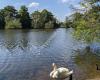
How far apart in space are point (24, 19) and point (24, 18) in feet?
2.44

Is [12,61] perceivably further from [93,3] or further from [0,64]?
[93,3]

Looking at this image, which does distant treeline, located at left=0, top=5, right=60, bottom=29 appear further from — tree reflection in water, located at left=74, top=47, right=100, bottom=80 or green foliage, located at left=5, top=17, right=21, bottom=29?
tree reflection in water, located at left=74, top=47, right=100, bottom=80

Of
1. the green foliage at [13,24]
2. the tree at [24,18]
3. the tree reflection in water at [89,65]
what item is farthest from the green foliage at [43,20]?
the tree reflection in water at [89,65]

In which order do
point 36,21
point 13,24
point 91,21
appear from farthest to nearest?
1. point 36,21
2. point 13,24
3. point 91,21

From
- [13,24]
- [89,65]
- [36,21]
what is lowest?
[89,65]

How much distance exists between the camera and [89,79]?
23.9 metres

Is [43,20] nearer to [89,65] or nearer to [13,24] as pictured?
[13,24]

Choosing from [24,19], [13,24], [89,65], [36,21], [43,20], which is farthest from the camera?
[43,20]

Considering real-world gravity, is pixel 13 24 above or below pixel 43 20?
below

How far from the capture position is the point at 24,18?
534ft

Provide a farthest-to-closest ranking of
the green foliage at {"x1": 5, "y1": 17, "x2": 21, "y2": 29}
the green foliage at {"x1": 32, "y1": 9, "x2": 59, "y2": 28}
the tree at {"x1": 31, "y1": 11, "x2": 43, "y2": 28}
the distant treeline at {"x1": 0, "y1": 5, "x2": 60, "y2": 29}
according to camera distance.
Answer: the green foliage at {"x1": 32, "y1": 9, "x2": 59, "y2": 28}, the tree at {"x1": 31, "y1": 11, "x2": 43, "y2": 28}, the distant treeline at {"x1": 0, "y1": 5, "x2": 60, "y2": 29}, the green foliage at {"x1": 5, "y1": 17, "x2": 21, "y2": 29}

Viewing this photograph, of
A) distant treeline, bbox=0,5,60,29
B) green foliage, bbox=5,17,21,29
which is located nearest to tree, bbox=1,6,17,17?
distant treeline, bbox=0,5,60,29

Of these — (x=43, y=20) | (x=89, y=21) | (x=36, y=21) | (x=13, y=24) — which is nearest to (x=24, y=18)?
(x=36, y=21)

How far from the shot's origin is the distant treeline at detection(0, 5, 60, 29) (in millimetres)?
154150
